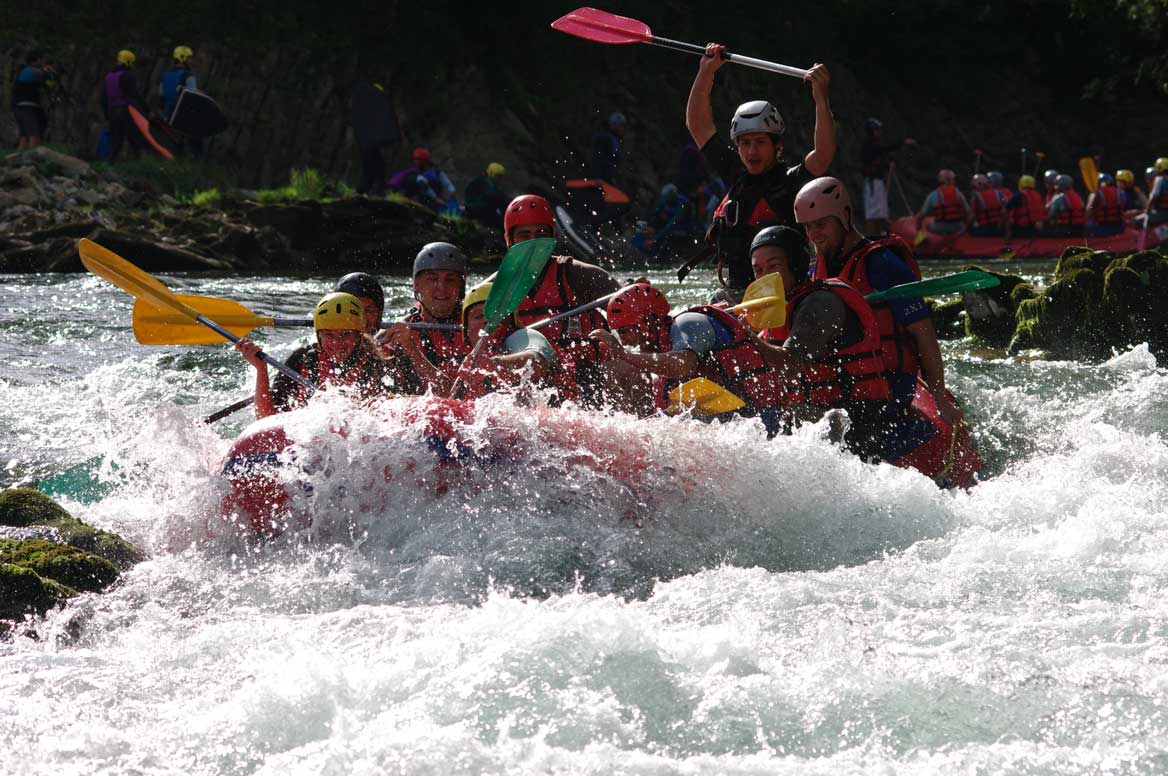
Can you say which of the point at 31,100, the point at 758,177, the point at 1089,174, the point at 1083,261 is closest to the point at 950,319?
the point at 1083,261

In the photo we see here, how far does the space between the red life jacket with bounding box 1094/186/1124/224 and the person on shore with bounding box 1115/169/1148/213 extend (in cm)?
10

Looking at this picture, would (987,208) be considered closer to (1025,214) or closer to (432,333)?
(1025,214)

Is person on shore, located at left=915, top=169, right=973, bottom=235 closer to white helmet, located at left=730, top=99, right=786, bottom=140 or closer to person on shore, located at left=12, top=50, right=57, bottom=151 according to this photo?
person on shore, located at left=12, top=50, right=57, bottom=151

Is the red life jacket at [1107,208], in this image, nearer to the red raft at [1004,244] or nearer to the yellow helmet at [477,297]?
the red raft at [1004,244]

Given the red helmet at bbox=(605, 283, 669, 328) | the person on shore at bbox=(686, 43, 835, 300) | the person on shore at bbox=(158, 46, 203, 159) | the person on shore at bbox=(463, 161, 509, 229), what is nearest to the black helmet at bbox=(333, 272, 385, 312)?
the red helmet at bbox=(605, 283, 669, 328)

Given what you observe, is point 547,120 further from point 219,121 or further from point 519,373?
point 519,373

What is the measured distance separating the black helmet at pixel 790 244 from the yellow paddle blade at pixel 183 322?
2.56 meters

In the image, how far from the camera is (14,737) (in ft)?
11.2

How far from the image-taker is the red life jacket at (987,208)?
18328 mm

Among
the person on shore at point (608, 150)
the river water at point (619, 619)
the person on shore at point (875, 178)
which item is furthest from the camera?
the person on shore at point (875, 178)

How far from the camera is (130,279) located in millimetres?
6723

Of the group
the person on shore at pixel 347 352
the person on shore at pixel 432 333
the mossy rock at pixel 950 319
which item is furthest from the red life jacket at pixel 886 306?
the mossy rock at pixel 950 319

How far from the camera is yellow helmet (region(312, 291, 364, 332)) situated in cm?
556

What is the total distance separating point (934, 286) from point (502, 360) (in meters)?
1.88
